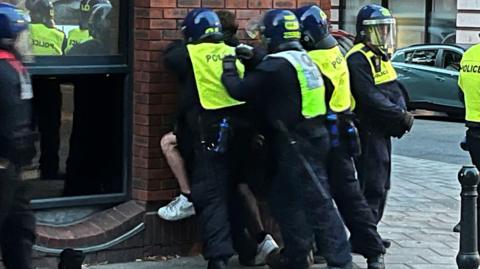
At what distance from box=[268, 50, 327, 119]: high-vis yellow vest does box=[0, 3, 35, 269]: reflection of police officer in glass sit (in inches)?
67.9

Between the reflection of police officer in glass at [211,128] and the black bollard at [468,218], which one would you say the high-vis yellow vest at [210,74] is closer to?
the reflection of police officer in glass at [211,128]

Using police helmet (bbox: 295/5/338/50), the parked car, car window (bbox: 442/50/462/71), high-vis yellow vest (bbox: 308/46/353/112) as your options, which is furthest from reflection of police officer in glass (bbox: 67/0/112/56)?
car window (bbox: 442/50/462/71)

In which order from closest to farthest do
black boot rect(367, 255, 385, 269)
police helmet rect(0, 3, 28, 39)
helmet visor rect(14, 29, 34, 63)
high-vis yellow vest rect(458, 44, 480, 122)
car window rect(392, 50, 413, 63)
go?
police helmet rect(0, 3, 28, 39) < helmet visor rect(14, 29, 34, 63) < black boot rect(367, 255, 385, 269) < high-vis yellow vest rect(458, 44, 480, 122) < car window rect(392, 50, 413, 63)

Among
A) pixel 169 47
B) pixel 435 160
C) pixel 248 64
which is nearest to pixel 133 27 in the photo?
pixel 169 47

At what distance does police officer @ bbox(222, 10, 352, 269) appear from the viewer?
6777 mm

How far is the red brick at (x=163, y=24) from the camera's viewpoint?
762 centimetres

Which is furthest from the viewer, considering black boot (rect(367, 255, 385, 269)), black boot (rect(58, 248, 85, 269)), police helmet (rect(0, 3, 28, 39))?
black boot (rect(367, 255, 385, 269))

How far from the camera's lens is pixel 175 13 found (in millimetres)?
7684

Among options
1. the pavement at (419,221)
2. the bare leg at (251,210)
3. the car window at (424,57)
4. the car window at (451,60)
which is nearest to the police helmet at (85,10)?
the bare leg at (251,210)

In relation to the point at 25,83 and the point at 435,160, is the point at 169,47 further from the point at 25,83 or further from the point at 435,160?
the point at 435,160

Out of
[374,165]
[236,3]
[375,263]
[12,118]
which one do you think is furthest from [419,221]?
[12,118]

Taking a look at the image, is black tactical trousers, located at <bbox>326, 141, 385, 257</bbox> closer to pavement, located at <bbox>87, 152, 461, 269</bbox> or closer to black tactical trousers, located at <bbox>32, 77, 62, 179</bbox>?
pavement, located at <bbox>87, 152, 461, 269</bbox>

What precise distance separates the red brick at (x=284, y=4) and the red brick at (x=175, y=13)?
812 mm

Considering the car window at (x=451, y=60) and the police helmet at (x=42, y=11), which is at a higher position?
the police helmet at (x=42, y=11)
